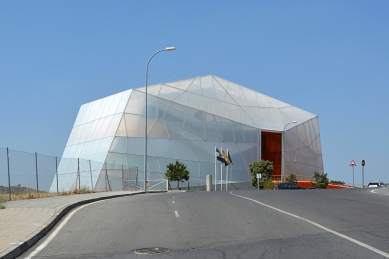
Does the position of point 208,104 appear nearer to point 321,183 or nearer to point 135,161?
point 135,161

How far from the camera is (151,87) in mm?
68688

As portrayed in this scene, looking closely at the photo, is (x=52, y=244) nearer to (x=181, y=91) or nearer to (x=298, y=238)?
(x=298, y=238)

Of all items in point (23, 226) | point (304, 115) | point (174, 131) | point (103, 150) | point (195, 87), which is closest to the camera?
point (23, 226)

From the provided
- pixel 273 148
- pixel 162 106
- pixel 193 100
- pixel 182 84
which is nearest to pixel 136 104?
pixel 162 106

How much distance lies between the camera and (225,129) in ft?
228

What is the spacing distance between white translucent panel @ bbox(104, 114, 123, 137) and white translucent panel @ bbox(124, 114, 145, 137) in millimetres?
1014

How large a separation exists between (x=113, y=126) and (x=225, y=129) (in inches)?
590

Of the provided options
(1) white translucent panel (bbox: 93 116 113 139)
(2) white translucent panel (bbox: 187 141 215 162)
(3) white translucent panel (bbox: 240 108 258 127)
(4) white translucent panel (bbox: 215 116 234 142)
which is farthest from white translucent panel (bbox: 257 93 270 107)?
(1) white translucent panel (bbox: 93 116 113 139)

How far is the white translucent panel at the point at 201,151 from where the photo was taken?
2554 inches

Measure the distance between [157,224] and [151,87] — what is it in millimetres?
54754

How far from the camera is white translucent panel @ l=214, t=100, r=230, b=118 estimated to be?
70875 millimetres

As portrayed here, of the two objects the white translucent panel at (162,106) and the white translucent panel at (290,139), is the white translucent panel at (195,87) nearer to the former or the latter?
the white translucent panel at (162,106)

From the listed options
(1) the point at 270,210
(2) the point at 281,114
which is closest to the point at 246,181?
(2) the point at 281,114

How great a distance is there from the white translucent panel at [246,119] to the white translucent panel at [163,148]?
13119 millimetres
